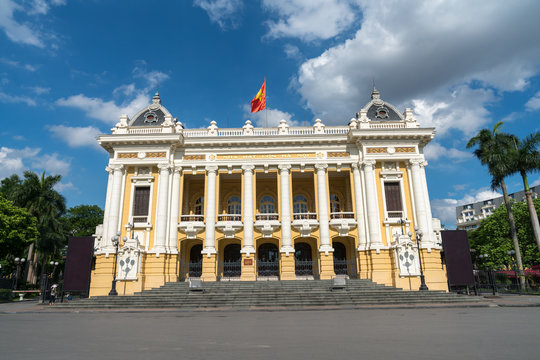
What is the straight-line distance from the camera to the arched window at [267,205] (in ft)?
107

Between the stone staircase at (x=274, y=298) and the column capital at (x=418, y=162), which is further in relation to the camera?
the column capital at (x=418, y=162)

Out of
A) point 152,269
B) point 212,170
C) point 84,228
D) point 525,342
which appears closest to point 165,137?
point 212,170

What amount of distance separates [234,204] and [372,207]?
12.9m

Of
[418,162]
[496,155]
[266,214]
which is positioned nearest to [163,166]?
[266,214]

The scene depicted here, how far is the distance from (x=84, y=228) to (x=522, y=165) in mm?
59519

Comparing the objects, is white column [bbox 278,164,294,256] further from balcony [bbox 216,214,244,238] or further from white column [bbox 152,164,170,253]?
white column [bbox 152,164,170,253]

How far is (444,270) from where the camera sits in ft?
86.7

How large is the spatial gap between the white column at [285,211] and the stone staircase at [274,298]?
4.91m

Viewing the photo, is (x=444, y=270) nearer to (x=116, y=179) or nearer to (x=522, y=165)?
(x=522, y=165)

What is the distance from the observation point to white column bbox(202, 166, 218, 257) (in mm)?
27739

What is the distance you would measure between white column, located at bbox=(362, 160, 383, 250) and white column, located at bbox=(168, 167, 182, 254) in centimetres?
1567

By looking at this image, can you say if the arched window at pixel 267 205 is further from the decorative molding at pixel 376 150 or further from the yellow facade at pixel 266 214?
the decorative molding at pixel 376 150

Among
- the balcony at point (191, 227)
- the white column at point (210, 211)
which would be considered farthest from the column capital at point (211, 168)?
the balcony at point (191, 227)

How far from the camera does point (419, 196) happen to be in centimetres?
2762
